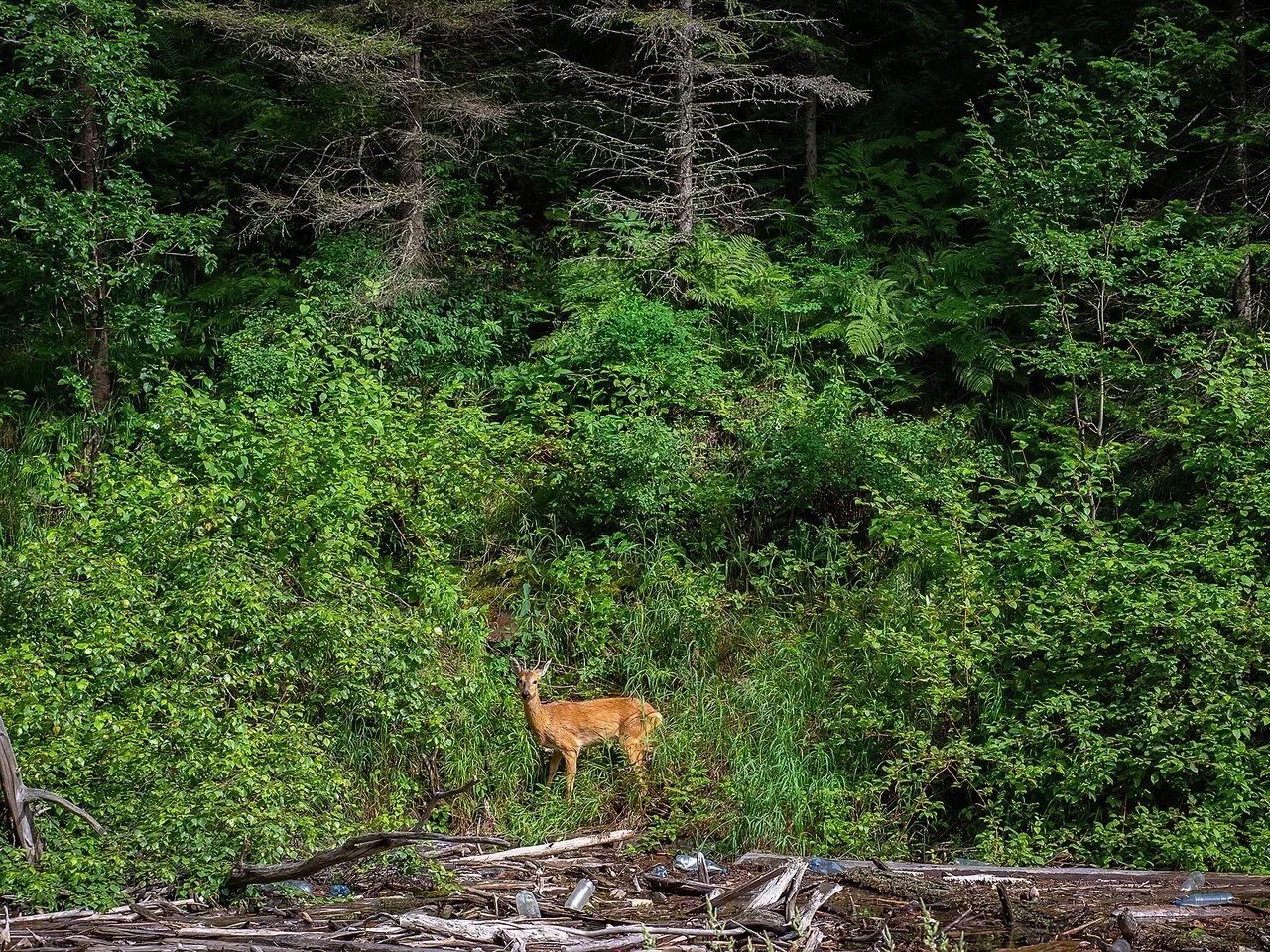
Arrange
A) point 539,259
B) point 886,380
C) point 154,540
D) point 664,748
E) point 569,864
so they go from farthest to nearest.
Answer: point 539,259 → point 886,380 → point 664,748 → point 154,540 → point 569,864

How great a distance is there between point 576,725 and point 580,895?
1783 millimetres

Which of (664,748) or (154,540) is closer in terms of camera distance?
(154,540)

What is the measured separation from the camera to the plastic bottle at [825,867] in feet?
23.7

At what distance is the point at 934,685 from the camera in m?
8.20

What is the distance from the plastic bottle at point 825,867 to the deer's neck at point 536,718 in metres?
1.97

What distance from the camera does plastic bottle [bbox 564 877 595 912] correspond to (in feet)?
21.7

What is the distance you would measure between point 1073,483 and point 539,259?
6.77 meters

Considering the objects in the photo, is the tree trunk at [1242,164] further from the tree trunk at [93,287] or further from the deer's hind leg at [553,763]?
the tree trunk at [93,287]

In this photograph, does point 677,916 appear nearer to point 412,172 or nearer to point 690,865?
point 690,865

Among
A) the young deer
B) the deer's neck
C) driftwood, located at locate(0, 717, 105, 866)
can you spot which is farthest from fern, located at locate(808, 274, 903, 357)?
driftwood, located at locate(0, 717, 105, 866)

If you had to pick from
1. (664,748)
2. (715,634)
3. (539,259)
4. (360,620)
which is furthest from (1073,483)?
(539,259)

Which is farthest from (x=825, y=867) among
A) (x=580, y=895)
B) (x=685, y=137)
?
(x=685, y=137)

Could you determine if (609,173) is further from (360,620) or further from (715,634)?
(360,620)

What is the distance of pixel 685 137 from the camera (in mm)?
12531
